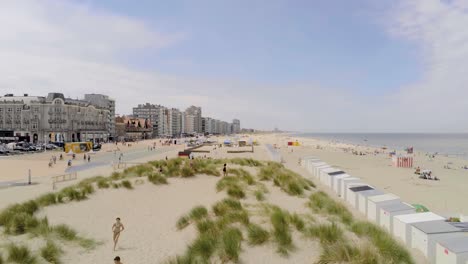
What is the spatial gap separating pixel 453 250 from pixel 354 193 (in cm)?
674

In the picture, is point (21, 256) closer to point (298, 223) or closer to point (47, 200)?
point (47, 200)

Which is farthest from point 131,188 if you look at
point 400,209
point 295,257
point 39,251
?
point 400,209

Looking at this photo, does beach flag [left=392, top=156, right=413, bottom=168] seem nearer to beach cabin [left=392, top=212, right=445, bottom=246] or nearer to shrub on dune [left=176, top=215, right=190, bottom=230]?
beach cabin [left=392, top=212, right=445, bottom=246]

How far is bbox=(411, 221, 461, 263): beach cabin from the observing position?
751 centimetres

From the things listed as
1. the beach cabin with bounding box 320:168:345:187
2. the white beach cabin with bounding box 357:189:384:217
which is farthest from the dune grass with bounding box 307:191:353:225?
the beach cabin with bounding box 320:168:345:187

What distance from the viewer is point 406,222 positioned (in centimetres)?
871

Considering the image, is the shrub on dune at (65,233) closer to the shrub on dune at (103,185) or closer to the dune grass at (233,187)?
the shrub on dune at (103,185)

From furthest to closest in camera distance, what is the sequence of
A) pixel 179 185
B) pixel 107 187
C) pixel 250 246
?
pixel 179 185 < pixel 107 187 < pixel 250 246

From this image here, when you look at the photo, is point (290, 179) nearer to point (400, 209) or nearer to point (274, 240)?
point (400, 209)

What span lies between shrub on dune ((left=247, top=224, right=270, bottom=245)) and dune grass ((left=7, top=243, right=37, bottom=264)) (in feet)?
16.8

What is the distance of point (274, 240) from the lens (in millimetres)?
7574

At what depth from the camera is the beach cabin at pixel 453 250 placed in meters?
6.50

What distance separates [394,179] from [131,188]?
2165 cm

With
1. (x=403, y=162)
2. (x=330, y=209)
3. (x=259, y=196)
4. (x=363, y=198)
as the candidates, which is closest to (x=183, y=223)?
(x=259, y=196)
